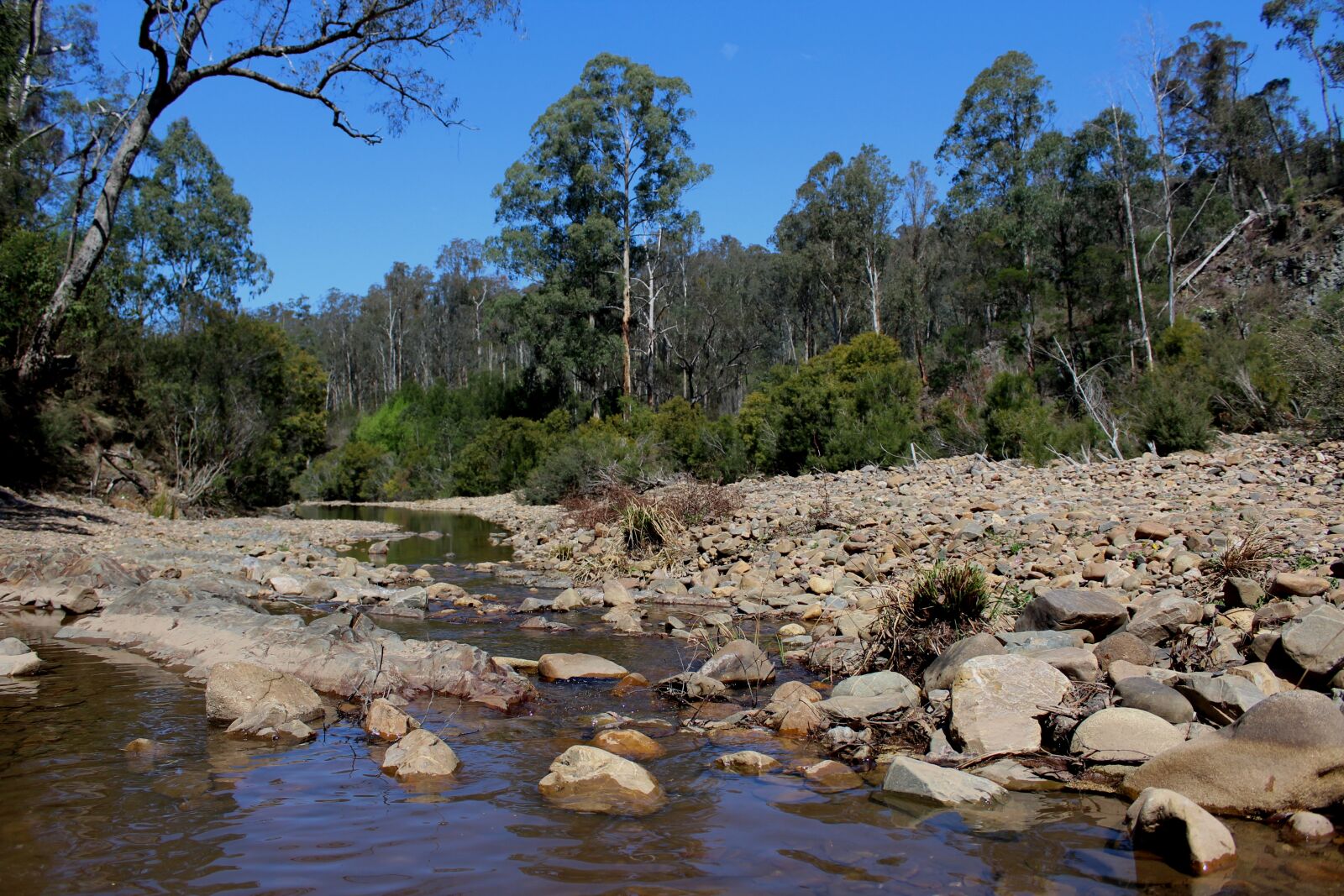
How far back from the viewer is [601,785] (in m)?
3.88

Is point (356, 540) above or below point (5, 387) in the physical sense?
below

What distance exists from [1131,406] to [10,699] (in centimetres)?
1692

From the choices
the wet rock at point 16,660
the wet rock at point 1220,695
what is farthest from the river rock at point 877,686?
the wet rock at point 16,660

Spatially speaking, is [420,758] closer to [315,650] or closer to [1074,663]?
[315,650]

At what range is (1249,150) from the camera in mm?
38688

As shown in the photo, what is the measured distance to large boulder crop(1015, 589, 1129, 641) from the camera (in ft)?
18.2

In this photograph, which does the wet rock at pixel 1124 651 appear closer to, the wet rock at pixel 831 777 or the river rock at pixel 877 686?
the river rock at pixel 877 686

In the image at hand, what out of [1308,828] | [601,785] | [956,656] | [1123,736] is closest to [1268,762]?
[1308,828]

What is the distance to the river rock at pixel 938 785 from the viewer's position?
3754 mm

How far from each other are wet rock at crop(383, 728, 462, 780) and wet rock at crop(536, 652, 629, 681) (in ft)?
6.35

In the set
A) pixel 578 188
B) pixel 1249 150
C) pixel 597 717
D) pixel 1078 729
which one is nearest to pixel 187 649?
pixel 597 717

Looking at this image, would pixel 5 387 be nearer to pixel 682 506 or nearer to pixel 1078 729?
pixel 682 506

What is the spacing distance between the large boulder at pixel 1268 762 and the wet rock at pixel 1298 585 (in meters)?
2.27

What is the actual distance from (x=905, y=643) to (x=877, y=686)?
2.22ft
